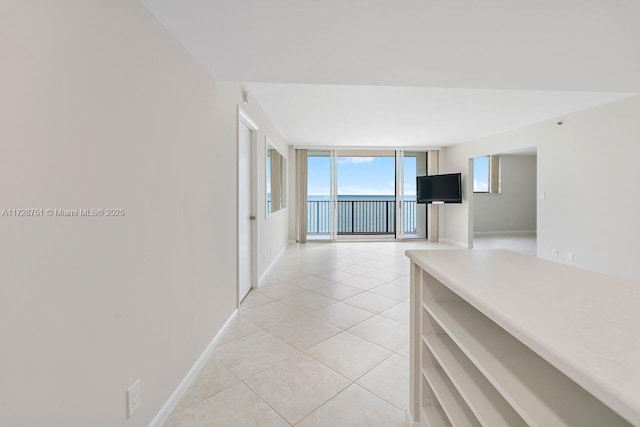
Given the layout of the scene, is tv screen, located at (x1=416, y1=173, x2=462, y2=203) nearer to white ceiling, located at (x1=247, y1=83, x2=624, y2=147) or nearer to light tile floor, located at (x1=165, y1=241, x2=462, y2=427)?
white ceiling, located at (x1=247, y1=83, x2=624, y2=147)

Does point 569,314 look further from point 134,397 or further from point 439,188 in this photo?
point 439,188

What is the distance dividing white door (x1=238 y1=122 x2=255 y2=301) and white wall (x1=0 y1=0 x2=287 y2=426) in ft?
4.54

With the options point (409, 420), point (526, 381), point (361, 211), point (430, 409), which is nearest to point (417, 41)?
point (526, 381)

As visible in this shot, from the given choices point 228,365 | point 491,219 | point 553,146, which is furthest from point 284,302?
point 491,219

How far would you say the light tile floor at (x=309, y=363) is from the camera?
149 centimetres

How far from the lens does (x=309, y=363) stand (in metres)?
1.93

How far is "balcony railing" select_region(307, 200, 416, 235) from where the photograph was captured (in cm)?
831

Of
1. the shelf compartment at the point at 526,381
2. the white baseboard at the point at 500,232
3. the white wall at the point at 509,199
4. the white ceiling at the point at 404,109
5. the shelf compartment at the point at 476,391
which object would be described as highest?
the white ceiling at the point at 404,109

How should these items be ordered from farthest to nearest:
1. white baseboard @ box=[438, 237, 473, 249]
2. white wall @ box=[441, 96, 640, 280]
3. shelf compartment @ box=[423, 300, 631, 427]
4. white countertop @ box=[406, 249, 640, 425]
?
white baseboard @ box=[438, 237, 473, 249], white wall @ box=[441, 96, 640, 280], shelf compartment @ box=[423, 300, 631, 427], white countertop @ box=[406, 249, 640, 425]

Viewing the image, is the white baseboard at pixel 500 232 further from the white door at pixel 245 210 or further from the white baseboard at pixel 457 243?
the white door at pixel 245 210

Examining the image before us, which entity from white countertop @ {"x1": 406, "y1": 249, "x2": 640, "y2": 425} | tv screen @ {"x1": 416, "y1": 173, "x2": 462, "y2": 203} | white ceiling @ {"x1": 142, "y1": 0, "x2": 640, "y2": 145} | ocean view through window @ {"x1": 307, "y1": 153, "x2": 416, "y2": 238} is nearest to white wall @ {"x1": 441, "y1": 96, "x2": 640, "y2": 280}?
white ceiling @ {"x1": 142, "y1": 0, "x2": 640, "y2": 145}

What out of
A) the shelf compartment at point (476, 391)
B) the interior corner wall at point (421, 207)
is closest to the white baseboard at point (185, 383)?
the shelf compartment at point (476, 391)

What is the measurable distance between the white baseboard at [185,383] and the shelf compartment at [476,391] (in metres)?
1.38

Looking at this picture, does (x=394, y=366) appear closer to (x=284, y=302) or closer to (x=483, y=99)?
(x=284, y=302)
